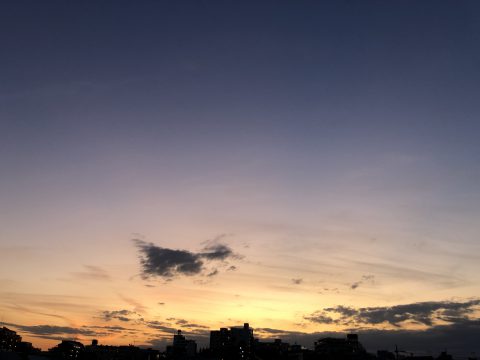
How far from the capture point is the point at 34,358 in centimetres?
10581

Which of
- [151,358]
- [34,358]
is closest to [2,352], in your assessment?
[34,358]

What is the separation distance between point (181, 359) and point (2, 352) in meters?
52.1

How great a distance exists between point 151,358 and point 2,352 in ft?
347

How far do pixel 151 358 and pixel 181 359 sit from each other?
67.6 metres

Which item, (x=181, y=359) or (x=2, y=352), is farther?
(x=181, y=359)

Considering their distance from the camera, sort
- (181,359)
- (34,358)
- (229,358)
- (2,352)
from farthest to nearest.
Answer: (229,358), (181,359), (34,358), (2,352)

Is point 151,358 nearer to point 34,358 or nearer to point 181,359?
point 181,359

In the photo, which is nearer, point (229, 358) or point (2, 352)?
point (2, 352)

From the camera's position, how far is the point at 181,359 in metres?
126

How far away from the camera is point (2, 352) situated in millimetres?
88688

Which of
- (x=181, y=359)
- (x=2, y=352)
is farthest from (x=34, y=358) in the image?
(x=181, y=359)

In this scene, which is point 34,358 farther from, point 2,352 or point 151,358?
point 151,358

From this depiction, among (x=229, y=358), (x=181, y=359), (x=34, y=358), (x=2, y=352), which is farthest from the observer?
(x=229, y=358)

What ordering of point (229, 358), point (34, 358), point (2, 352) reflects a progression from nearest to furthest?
point (2, 352) → point (34, 358) → point (229, 358)
